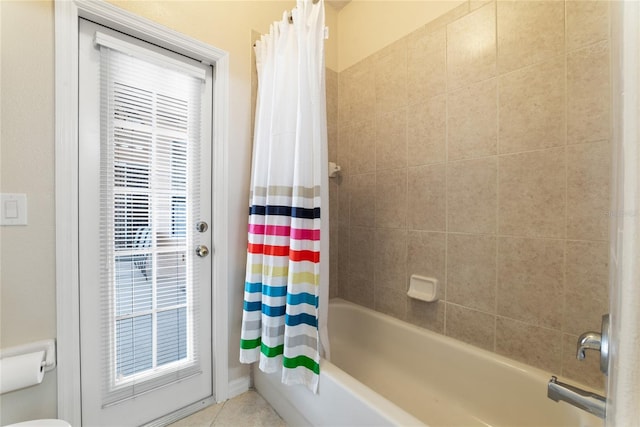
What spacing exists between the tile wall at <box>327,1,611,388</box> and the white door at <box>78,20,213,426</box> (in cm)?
114

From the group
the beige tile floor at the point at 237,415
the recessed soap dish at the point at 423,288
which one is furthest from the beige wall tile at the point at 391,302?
the beige tile floor at the point at 237,415

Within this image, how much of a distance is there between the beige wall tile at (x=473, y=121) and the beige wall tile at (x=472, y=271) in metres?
0.44

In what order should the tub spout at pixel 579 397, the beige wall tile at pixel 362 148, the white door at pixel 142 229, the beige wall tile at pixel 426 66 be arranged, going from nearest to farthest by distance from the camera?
1. the tub spout at pixel 579 397
2. the white door at pixel 142 229
3. the beige wall tile at pixel 426 66
4. the beige wall tile at pixel 362 148

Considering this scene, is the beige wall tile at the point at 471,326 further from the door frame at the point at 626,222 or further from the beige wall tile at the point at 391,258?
the door frame at the point at 626,222

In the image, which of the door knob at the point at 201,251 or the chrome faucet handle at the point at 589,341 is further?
the door knob at the point at 201,251

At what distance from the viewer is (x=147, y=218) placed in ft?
4.26

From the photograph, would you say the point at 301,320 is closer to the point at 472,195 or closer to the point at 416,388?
the point at 416,388

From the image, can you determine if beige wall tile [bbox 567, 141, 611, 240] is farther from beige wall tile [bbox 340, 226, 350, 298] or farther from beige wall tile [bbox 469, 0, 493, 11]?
beige wall tile [bbox 340, 226, 350, 298]

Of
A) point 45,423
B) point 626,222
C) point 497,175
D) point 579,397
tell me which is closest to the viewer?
point 626,222

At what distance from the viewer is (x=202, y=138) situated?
4.80 ft

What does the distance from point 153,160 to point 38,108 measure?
1.38 ft

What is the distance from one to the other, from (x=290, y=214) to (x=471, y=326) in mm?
1095

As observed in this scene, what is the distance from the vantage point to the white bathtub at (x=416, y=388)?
1.01 metres

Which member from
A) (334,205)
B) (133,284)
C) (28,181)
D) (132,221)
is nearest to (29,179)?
(28,181)
